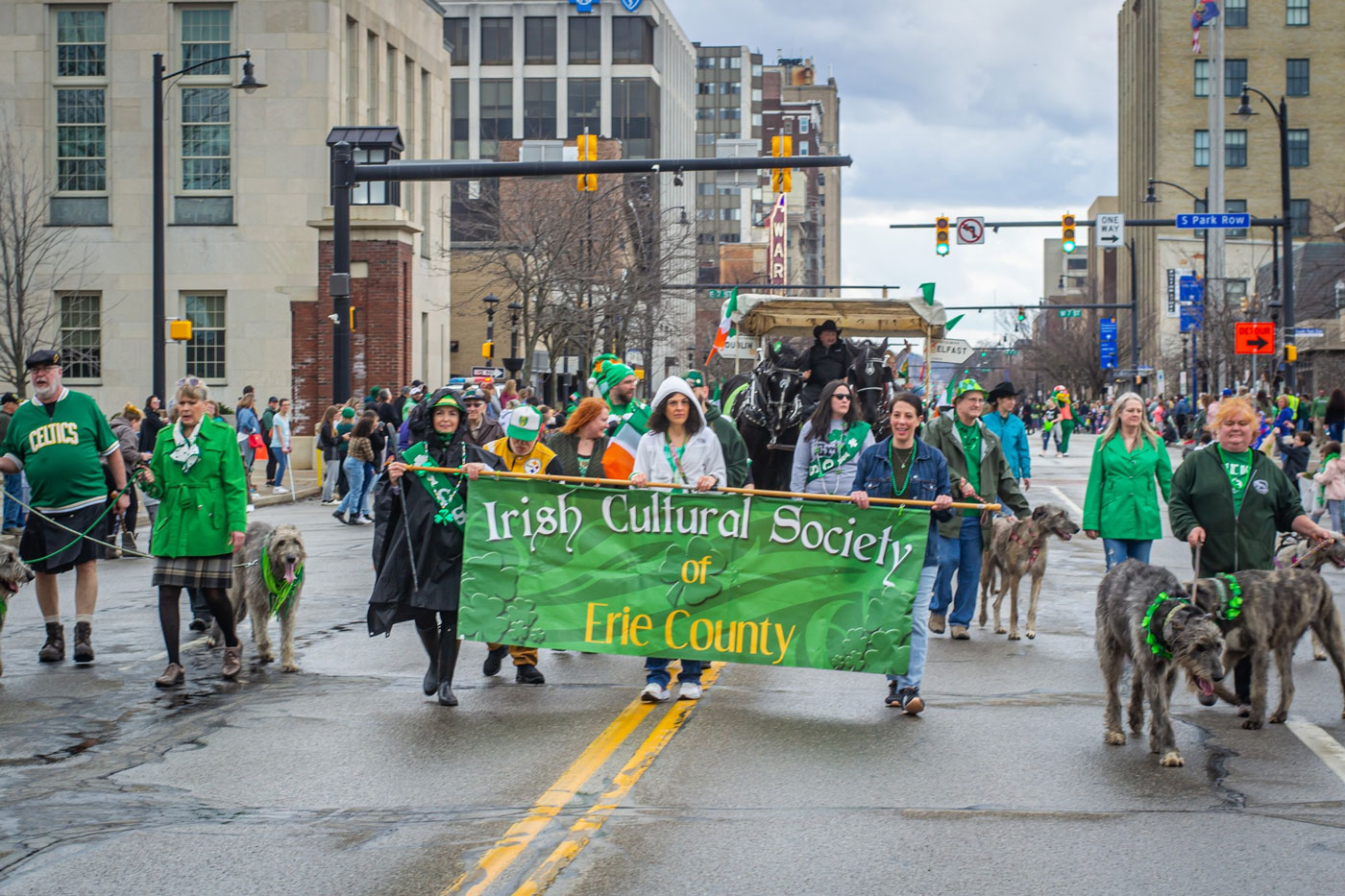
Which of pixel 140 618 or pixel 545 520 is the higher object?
pixel 545 520

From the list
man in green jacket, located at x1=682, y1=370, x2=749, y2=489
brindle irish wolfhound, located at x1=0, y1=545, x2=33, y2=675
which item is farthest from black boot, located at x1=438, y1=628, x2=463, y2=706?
brindle irish wolfhound, located at x1=0, y1=545, x2=33, y2=675

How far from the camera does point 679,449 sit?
31.5ft

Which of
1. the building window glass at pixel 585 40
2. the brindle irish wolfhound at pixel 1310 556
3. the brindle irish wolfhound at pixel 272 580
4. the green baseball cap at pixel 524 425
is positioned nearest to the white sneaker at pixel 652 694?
the green baseball cap at pixel 524 425

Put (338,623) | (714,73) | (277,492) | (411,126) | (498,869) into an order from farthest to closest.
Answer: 1. (714,73)
2. (411,126)
3. (277,492)
4. (338,623)
5. (498,869)

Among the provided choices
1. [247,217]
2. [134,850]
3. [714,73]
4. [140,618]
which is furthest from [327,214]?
[714,73]

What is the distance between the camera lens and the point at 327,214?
1571 inches

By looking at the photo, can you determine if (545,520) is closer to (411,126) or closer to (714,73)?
(411,126)

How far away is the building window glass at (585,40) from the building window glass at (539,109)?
244cm

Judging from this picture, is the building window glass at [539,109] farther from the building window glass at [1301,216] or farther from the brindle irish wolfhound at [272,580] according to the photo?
the brindle irish wolfhound at [272,580]

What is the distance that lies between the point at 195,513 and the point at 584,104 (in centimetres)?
9165

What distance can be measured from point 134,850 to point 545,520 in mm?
3667

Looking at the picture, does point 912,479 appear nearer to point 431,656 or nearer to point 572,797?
point 431,656

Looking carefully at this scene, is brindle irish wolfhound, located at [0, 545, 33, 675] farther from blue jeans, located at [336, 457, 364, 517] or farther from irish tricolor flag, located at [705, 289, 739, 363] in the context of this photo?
blue jeans, located at [336, 457, 364, 517]

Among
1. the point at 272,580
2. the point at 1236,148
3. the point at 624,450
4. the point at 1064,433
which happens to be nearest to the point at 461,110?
the point at 1236,148
